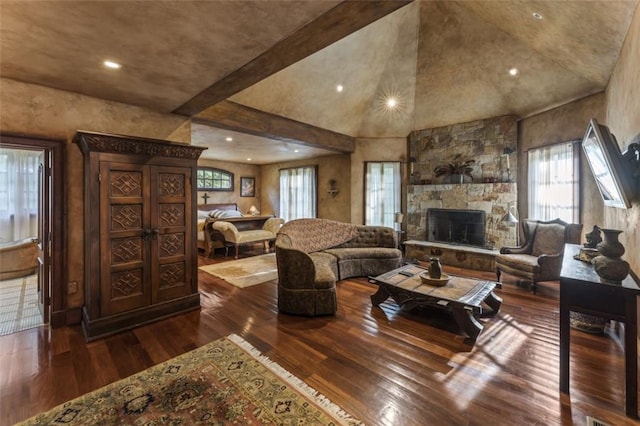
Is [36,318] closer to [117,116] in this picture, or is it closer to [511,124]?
[117,116]

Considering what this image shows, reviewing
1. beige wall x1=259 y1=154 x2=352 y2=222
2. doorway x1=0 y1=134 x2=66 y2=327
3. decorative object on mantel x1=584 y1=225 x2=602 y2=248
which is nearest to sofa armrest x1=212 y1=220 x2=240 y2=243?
beige wall x1=259 y1=154 x2=352 y2=222

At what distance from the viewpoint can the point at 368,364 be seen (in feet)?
7.38

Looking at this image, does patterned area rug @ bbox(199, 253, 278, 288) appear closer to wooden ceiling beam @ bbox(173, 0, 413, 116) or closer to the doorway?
the doorway

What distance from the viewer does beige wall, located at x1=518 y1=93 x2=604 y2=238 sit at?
3.82 meters

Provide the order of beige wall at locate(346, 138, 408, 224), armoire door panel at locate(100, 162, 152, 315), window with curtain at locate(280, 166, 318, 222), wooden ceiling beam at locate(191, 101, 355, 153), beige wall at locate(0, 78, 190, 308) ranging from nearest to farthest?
beige wall at locate(0, 78, 190, 308) < armoire door panel at locate(100, 162, 152, 315) < wooden ceiling beam at locate(191, 101, 355, 153) < beige wall at locate(346, 138, 408, 224) < window with curtain at locate(280, 166, 318, 222)

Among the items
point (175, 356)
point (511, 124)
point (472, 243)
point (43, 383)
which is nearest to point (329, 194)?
point (472, 243)

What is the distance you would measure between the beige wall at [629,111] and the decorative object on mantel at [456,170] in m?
2.55

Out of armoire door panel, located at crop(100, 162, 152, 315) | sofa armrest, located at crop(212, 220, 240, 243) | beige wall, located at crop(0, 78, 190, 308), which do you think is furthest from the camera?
sofa armrest, located at crop(212, 220, 240, 243)

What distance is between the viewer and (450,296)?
2.75 metres

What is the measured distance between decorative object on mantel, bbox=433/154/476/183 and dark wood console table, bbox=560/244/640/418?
3921mm

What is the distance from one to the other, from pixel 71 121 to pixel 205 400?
3.16 metres

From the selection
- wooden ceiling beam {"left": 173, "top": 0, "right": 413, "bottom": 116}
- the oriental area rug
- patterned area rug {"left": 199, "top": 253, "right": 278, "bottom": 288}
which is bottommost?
the oriental area rug

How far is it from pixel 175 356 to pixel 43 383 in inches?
35.6

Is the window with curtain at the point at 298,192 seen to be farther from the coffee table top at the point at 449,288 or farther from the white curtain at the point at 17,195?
the white curtain at the point at 17,195
